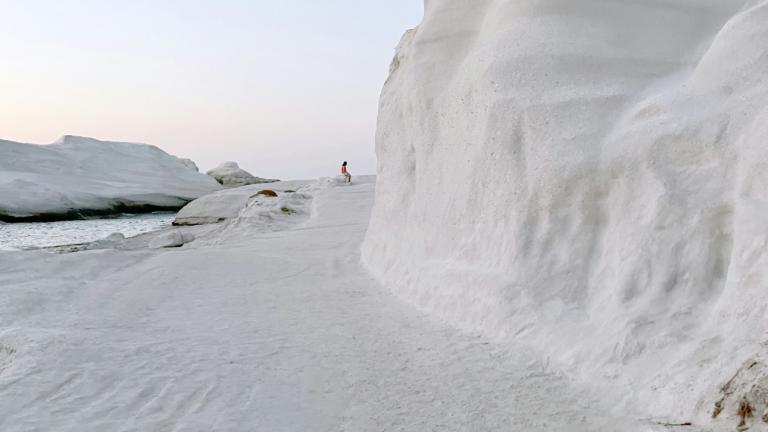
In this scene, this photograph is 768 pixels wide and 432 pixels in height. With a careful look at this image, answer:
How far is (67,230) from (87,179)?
11.8m

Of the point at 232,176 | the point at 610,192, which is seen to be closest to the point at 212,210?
the point at 610,192

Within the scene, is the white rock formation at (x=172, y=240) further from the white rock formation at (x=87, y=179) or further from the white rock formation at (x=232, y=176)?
the white rock formation at (x=232, y=176)

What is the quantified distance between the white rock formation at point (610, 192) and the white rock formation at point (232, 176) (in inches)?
1835

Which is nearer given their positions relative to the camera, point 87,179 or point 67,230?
point 67,230

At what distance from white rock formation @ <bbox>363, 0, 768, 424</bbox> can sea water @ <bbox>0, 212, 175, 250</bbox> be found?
13520mm

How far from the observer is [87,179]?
33750 millimetres

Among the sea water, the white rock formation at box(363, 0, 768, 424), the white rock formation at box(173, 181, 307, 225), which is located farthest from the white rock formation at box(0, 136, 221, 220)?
the white rock formation at box(363, 0, 768, 424)

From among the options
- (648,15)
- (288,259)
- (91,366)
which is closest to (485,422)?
(91,366)

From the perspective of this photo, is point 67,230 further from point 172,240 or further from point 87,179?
point 87,179

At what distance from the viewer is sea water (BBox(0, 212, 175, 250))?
18352 mm

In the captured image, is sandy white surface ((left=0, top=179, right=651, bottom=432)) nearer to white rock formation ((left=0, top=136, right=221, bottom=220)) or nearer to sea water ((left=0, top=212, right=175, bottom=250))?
sea water ((left=0, top=212, right=175, bottom=250))

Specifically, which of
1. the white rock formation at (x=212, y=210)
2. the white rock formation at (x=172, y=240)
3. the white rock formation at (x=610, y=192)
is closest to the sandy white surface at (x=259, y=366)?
the white rock formation at (x=610, y=192)

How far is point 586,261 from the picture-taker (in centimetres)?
396

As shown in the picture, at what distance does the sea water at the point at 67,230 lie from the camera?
18.4 m
